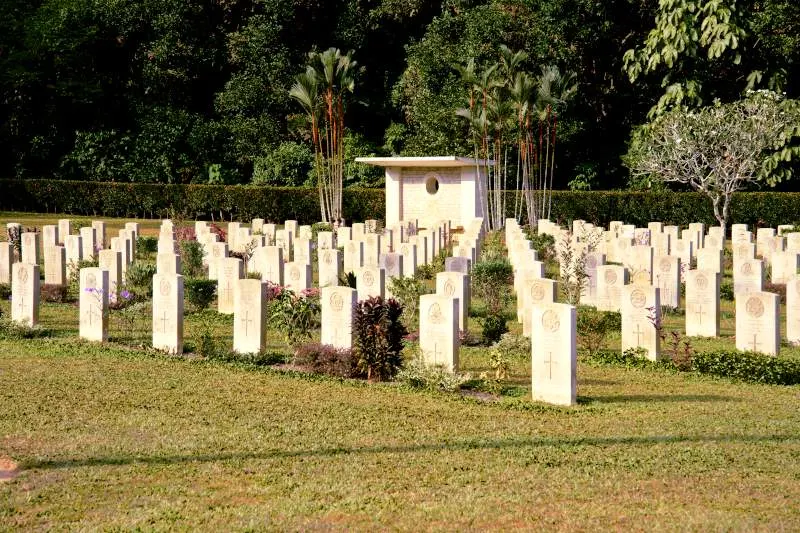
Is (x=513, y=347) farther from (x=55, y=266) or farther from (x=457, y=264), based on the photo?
(x=55, y=266)

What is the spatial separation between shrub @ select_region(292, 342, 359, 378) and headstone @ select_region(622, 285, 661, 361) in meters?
3.98

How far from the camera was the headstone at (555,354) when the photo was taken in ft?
39.3

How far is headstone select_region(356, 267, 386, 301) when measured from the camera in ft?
59.3

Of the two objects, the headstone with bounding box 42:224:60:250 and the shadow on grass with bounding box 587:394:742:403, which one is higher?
the headstone with bounding box 42:224:60:250

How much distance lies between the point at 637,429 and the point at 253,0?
42654 millimetres

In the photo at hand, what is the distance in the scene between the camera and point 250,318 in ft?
49.8

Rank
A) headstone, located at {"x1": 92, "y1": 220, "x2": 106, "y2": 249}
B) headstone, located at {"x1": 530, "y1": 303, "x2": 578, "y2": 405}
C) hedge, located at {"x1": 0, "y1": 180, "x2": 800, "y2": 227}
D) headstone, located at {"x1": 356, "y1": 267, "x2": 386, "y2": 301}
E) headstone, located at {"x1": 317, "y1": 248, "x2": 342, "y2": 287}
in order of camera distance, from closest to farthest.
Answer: headstone, located at {"x1": 530, "y1": 303, "x2": 578, "y2": 405}
headstone, located at {"x1": 356, "y1": 267, "x2": 386, "y2": 301}
headstone, located at {"x1": 317, "y1": 248, "x2": 342, "y2": 287}
headstone, located at {"x1": 92, "y1": 220, "x2": 106, "y2": 249}
hedge, located at {"x1": 0, "y1": 180, "x2": 800, "y2": 227}

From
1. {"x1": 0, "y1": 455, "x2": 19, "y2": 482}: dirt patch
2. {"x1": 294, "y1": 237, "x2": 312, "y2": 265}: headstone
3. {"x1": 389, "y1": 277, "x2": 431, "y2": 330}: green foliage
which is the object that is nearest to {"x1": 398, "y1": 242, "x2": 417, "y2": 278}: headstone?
{"x1": 294, "y1": 237, "x2": 312, "y2": 265}: headstone

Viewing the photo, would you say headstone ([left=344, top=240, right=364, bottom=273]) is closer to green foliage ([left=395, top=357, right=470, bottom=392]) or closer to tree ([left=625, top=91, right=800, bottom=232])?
green foliage ([left=395, top=357, right=470, bottom=392])

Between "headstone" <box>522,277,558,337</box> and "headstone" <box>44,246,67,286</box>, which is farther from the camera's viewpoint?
"headstone" <box>44,246,67,286</box>

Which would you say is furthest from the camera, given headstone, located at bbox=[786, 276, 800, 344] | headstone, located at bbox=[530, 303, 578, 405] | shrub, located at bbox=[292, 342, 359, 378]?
headstone, located at bbox=[786, 276, 800, 344]

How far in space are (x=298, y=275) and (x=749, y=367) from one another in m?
9.06

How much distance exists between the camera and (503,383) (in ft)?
43.7

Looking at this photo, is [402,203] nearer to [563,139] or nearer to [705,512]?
[563,139]
